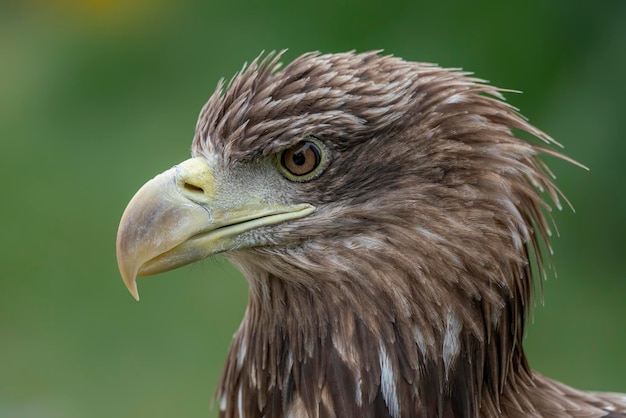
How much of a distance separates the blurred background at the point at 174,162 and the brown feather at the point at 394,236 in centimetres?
275

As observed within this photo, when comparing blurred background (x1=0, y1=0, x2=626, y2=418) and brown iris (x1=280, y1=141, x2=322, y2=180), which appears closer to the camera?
brown iris (x1=280, y1=141, x2=322, y2=180)

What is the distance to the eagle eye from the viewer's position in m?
2.48

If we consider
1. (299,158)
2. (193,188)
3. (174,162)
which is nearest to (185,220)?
(193,188)

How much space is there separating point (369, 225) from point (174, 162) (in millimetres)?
4531

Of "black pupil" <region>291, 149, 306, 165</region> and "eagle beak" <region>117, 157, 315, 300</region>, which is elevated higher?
"black pupil" <region>291, 149, 306, 165</region>

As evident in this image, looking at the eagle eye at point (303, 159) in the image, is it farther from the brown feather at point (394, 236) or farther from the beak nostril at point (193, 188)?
the beak nostril at point (193, 188)

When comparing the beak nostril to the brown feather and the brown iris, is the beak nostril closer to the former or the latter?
the brown feather

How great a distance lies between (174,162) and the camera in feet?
22.4

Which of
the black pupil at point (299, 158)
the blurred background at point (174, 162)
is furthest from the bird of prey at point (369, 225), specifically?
the blurred background at point (174, 162)

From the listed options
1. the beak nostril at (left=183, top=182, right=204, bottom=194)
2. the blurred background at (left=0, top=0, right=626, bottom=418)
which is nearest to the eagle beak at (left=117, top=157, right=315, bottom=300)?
the beak nostril at (left=183, top=182, right=204, bottom=194)

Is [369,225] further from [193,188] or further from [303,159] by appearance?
[193,188]

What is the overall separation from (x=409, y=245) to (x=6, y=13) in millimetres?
7096

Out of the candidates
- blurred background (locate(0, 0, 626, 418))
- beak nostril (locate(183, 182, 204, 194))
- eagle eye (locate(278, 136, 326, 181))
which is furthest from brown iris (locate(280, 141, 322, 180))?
blurred background (locate(0, 0, 626, 418))

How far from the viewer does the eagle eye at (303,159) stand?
8.13 feet
